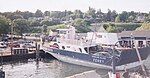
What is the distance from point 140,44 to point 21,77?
1920cm

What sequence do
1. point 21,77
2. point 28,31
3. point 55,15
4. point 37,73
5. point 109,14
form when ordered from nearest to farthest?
point 21,77 < point 37,73 < point 28,31 < point 109,14 < point 55,15

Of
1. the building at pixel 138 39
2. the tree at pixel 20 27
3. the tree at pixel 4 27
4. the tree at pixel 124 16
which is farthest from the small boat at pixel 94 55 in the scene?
the tree at pixel 124 16

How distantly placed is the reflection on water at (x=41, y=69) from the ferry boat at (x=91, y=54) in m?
0.74

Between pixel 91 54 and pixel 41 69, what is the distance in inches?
187

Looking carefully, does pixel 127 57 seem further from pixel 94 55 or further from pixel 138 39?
pixel 138 39

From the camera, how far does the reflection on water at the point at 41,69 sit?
90.5ft

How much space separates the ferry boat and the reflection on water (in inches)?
29.0

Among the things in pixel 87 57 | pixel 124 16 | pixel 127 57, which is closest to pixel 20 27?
pixel 87 57

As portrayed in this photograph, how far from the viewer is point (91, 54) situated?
106 feet

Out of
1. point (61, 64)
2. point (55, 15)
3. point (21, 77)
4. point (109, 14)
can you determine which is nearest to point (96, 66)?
point (61, 64)

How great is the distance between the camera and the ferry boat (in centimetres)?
2995

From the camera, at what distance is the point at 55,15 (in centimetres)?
14025

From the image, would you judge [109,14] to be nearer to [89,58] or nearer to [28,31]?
[28,31]

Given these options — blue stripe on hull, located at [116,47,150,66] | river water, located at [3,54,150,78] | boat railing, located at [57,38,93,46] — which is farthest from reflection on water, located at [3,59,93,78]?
blue stripe on hull, located at [116,47,150,66]
